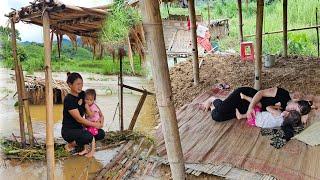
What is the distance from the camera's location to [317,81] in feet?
22.8

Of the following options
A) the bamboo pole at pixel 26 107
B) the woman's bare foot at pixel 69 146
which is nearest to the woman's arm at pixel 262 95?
the woman's bare foot at pixel 69 146

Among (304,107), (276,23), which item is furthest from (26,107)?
(276,23)

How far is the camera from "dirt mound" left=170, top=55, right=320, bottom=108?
7.03 metres

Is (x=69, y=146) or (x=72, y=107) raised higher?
(x=72, y=107)

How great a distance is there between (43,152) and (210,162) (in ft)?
5.52

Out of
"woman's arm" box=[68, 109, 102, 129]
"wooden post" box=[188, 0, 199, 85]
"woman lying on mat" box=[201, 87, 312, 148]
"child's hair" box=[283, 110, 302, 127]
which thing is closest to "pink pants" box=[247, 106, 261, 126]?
"woman lying on mat" box=[201, 87, 312, 148]

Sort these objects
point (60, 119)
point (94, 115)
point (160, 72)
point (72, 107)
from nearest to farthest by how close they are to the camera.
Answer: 1. point (160, 72)
2. point (72, 107)
3. point (94, 115)
4. point (60, 119)

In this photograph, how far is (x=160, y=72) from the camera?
237cm

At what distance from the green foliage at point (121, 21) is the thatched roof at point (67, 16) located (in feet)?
0.27

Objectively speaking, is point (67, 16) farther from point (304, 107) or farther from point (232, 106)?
point (304, 107)

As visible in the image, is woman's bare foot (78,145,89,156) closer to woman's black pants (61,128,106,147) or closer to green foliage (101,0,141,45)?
woman's black pants (61,128,106,147)

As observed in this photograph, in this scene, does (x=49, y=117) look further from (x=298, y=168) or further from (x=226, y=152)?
(x=298, y=168)

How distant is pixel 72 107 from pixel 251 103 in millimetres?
2230

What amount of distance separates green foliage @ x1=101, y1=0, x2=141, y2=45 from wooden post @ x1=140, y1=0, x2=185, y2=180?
126 cm
